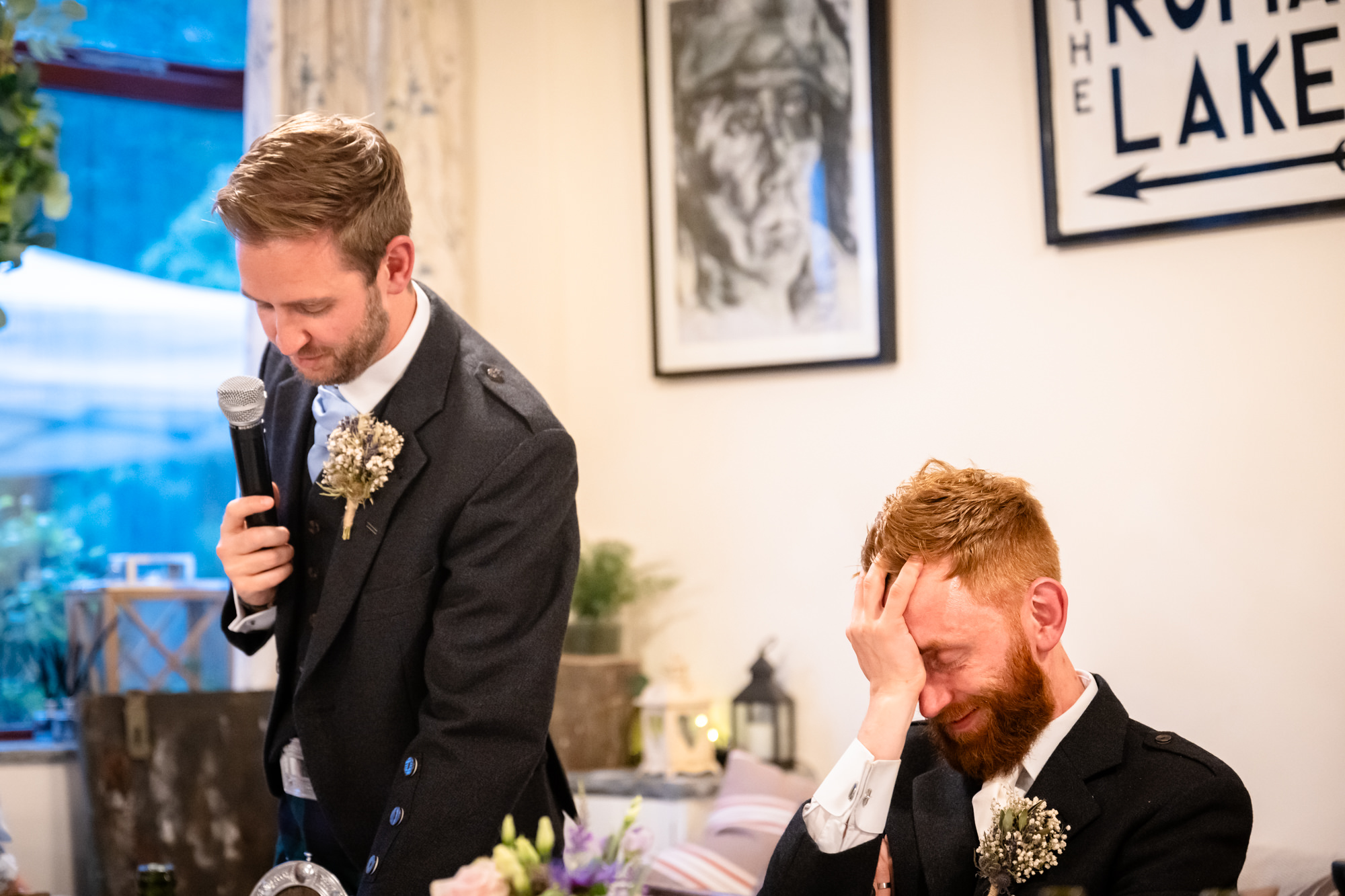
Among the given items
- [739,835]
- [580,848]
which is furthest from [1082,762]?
[739,835]

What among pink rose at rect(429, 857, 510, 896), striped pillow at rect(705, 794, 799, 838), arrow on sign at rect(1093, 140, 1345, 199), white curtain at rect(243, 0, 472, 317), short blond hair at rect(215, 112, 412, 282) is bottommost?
striped pillow at rect(705, 794, 799, 838)

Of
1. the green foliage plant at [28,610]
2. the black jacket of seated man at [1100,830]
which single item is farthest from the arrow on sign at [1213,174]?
the green foliage plant at [28,610]

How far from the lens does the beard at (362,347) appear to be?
4.99 ft

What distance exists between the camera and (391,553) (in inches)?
61.9

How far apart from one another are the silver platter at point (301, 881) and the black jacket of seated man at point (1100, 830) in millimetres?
570

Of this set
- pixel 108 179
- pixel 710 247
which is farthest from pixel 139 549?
pixel 710 247

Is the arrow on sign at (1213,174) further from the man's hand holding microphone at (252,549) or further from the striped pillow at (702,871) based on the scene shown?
the man's hand holding microphone at (252,549)

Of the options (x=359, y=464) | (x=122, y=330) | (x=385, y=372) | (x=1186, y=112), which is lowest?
(x=359, y=464)

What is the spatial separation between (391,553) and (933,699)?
2.42ft

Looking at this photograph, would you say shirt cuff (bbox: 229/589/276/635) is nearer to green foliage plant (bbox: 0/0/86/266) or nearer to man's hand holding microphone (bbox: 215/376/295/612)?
man's hand holding microphone (bbox: 215/376/295/612)

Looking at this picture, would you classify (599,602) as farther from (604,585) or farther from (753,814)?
(753,814)

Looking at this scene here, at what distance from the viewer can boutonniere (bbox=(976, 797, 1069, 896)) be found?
1524 mm

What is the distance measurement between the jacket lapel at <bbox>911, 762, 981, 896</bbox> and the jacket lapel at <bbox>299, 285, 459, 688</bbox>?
32.5 inches

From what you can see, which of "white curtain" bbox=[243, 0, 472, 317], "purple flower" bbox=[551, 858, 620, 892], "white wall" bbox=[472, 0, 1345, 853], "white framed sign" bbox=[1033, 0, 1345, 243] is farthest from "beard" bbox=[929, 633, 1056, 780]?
"white curtain" bbox=[243, 0, 472, 317]
